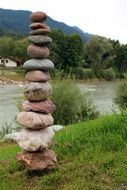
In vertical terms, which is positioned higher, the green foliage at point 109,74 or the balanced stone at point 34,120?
the balanced stone at point 34,120

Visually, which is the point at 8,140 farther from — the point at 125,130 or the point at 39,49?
the point at 39,49

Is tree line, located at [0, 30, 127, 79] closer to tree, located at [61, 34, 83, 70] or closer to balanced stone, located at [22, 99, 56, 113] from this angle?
tree, located at [61, 34, 83, 70]

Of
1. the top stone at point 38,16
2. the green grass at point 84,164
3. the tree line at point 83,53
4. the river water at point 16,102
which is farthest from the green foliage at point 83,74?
the top stone at point 38,16

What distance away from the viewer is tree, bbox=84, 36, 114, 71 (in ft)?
243

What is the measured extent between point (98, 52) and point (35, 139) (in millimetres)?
69814

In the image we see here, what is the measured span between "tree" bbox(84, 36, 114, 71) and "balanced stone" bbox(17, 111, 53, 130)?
2669 inches

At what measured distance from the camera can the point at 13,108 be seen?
27609 mm

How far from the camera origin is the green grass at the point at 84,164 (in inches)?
219

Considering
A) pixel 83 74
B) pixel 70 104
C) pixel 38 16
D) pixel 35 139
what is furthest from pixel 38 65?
pixel 83 74

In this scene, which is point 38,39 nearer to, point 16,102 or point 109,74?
point 16,102

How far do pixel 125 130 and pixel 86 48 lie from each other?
68889mm

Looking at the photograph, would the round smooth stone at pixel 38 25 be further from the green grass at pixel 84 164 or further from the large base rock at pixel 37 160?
the green grass at pixel 84 164

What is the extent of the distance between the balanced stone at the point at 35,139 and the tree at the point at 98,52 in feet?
223

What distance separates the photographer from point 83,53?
74.9m
